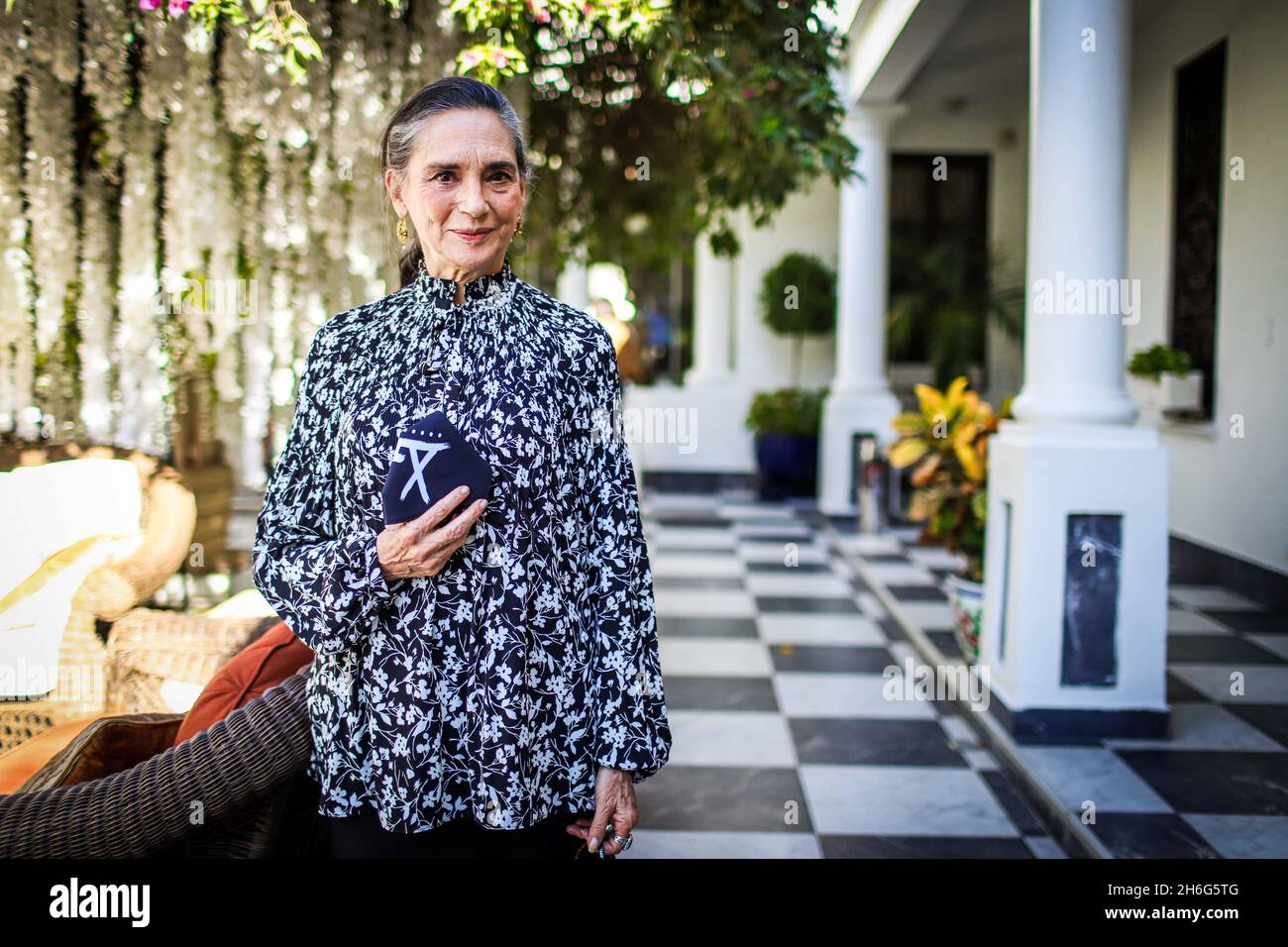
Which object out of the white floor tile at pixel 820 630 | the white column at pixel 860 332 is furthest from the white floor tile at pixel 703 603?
the white column at pixel 860 332

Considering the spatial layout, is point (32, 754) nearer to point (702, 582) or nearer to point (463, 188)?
point (463, 188)

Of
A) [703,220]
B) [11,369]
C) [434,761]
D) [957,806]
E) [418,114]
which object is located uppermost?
[703,220]

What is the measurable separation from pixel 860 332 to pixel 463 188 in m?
7.18

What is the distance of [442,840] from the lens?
1390 mm

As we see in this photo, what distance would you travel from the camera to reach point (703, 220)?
13.6 ft

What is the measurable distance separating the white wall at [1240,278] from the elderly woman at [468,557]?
353 cm

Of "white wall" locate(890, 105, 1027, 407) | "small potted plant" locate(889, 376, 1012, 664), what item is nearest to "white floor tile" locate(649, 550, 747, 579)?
"small potted plant" locate(889, 376, 1012, 664)

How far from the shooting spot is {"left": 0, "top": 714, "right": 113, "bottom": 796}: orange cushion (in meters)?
2.05

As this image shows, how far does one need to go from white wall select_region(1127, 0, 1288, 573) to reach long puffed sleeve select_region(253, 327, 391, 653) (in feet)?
12.4

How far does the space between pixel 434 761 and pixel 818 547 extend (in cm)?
610

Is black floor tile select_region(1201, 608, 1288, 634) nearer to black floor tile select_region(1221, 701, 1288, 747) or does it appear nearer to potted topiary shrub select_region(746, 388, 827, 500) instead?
black floor tile select_region(1221, 701, 1288, 747)

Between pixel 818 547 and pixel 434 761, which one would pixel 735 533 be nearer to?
pixel 818 547

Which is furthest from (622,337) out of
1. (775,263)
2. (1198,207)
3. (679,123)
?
(775,263)
